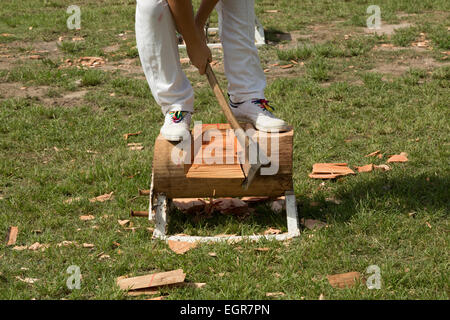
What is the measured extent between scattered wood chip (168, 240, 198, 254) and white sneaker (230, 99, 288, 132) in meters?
0.83

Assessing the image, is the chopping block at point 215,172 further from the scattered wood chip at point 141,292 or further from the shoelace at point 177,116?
the scattered wood chip at point 141,292

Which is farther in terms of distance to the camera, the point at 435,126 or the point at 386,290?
the point at 435,126

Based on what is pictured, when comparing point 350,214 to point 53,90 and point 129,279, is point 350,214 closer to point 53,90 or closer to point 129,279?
point 129,279

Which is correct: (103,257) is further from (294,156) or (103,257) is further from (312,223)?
(294,156)

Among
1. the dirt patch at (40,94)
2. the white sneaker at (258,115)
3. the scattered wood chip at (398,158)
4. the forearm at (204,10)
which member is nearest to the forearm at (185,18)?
the forearm at (204,10)

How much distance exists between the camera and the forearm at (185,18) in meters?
3.28

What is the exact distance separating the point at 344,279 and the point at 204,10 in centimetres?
179

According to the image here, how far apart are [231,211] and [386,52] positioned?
4531 millimetres

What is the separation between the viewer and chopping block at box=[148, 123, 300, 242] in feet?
11.4

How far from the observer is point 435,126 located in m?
5.14

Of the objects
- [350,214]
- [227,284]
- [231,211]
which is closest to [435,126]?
[350,214]

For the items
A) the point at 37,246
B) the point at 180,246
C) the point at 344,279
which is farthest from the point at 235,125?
the point at 37,246

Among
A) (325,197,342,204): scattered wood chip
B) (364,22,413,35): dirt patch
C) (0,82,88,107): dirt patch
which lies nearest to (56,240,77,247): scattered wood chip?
(325,197,342,204): scattered wood chip

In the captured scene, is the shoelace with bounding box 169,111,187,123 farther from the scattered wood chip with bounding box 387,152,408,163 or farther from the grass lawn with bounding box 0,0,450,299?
the scattered wood chip with bounding box 387,152,408,163
